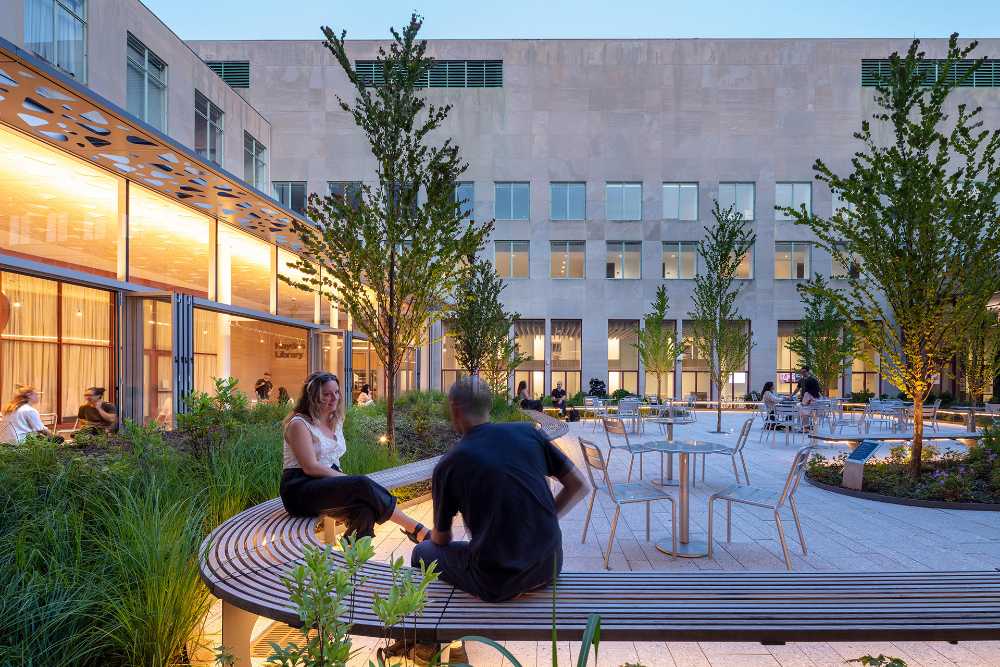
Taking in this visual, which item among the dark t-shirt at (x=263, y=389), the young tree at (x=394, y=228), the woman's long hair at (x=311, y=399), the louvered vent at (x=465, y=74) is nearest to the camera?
the woman's long hair at (x=311, y=399)

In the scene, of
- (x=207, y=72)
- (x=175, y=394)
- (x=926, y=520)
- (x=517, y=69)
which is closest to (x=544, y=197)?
(x=517, y=69)

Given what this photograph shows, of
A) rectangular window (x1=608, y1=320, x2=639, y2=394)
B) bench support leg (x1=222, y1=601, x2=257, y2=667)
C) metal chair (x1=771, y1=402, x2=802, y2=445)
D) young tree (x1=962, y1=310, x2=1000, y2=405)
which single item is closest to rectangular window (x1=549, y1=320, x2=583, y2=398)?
rectangular window (x1=608, y1=320, x2=639, y2=394)

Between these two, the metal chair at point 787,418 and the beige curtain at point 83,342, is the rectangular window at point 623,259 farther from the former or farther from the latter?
the beige curtain at point 83,342

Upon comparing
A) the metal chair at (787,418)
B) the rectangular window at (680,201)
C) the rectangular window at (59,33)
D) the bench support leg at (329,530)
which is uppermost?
the rectangular window at (680,201)

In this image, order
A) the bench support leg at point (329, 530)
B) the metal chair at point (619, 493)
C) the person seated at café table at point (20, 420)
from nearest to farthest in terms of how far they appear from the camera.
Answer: the bench support leg at point (329, 530) < the metal chair at point (619, 493) < the person seated at café table at point (20, 420)

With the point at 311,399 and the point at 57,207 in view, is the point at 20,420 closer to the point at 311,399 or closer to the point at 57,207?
the point at 57,207

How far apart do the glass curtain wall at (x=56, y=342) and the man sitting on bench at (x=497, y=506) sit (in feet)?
35.7

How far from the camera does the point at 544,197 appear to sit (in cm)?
3134

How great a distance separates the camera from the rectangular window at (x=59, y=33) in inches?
450

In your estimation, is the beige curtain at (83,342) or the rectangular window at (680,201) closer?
the beige curtain at (83,342)

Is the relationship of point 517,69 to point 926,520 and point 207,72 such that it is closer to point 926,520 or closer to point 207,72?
point 207,72

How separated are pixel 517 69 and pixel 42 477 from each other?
1267 inches

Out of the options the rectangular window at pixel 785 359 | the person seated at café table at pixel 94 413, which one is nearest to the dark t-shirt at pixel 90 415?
the person seated at café table at pixel 94 413

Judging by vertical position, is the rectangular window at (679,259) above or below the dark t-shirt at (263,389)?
above
